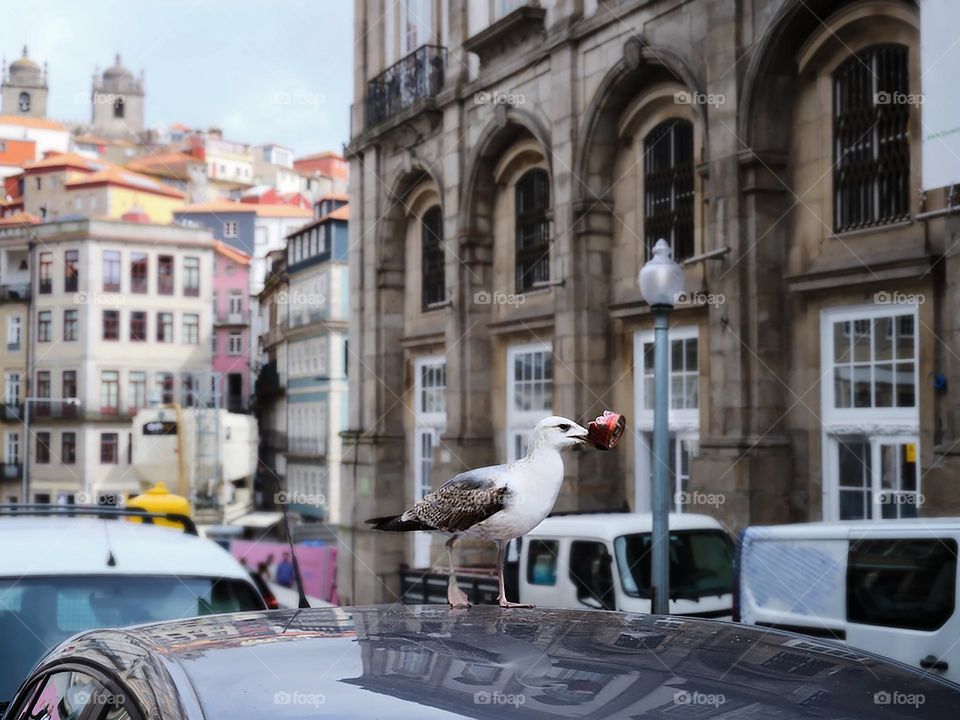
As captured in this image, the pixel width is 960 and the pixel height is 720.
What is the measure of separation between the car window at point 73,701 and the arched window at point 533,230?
57.9 ft

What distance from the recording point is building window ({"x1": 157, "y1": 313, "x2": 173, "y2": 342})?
239 feet

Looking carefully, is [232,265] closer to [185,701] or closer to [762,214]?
[762,214]

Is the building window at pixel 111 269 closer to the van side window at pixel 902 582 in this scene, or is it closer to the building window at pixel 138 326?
the building window at pixel 138 326

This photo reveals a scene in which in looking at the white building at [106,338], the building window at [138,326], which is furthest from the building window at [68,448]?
the building window at [138,326]

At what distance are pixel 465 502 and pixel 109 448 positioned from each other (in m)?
69.6

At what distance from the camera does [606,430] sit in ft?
11.5

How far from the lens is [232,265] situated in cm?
8250

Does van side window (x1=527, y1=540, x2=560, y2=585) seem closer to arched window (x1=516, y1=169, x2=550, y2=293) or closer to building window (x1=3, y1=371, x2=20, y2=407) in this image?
arched window (x1=516, y1=169, x2=550, y2=293)

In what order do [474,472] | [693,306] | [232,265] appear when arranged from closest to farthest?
[474,472]
[693,306]
[232,265]

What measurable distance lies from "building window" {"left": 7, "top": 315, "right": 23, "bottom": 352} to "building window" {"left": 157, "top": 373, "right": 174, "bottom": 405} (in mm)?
8559

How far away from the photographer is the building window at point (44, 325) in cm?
7169

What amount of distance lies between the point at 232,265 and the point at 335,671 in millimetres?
81709

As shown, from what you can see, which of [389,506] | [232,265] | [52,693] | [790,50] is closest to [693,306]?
[790,50]

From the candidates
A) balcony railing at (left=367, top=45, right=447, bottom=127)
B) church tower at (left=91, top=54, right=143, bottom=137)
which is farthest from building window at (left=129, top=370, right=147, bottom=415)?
church tower at (left=91, top=54, right=143, bottom=137)
